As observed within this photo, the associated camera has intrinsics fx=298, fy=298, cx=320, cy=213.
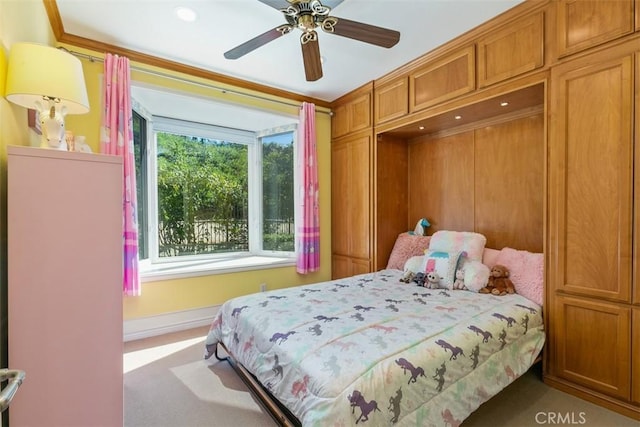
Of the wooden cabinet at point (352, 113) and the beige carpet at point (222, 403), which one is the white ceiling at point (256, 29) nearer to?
the wooden cabinet at point (352, 113)

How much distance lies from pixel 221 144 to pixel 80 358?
3176mm

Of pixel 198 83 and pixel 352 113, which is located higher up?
pixel 198 83

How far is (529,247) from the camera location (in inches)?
107

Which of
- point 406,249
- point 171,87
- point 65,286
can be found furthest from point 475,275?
point 171,87

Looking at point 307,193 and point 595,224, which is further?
point 307,193

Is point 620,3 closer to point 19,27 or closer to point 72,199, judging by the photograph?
point 72,199

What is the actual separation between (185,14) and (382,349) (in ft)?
8.99

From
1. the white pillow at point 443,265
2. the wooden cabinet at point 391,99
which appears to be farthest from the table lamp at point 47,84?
the white pillow at point 443,265

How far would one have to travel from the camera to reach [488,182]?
3.01m

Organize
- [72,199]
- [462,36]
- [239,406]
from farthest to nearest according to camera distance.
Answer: [462,36], [239,406], [72,199]

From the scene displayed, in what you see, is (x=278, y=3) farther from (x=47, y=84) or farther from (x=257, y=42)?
(x=47, y=84)

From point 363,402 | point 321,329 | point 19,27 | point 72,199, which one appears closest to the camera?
point 363,402

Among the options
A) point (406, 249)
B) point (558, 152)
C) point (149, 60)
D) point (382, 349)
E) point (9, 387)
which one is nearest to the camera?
point (9, 387)

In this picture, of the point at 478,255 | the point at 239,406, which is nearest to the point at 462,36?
the point at 478,255
